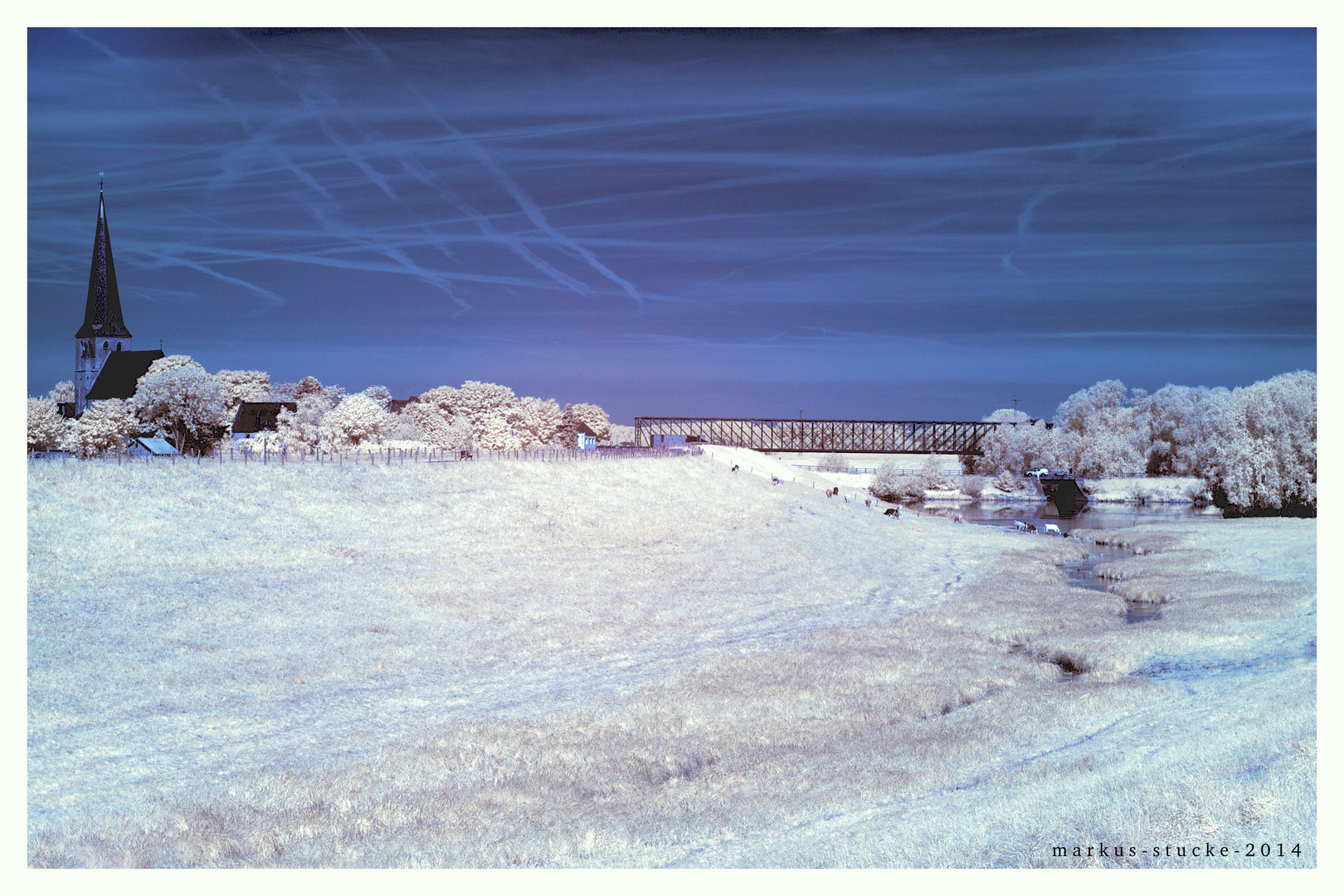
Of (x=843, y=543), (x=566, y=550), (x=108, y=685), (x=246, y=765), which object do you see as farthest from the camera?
(x=843, y=543)

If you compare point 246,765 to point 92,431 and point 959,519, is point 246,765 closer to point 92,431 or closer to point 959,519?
point 92,431

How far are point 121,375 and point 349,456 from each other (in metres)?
13.0

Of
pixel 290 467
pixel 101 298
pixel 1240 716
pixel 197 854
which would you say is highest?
pixel 101 298

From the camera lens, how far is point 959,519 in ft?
224

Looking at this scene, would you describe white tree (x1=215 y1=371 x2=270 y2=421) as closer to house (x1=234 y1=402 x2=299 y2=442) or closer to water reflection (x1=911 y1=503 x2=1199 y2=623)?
house (x1=234 y1=402 x2=299 y2=442)

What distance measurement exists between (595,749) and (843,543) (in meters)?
29.0

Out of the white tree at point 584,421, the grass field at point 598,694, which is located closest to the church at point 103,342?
the grass field at point 598,694

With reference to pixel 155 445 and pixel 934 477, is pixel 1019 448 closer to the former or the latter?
pixel 934 477

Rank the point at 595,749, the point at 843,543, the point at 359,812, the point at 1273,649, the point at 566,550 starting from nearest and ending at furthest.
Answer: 1. the point at 359,812
2. the point at 595,749
3. the point at 1273,649
4. the point at 566,550
5. the point at 843,543

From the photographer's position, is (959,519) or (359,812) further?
(959,519)

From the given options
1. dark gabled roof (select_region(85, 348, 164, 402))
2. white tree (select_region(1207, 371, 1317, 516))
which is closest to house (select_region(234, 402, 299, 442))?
dark gabled roof (select_region(85, 348, 164, 402))

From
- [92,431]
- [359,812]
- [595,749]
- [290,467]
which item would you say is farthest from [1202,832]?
[92,431]

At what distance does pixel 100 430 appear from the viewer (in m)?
42.8

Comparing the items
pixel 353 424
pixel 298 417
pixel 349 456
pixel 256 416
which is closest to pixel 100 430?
pixel 349 456
